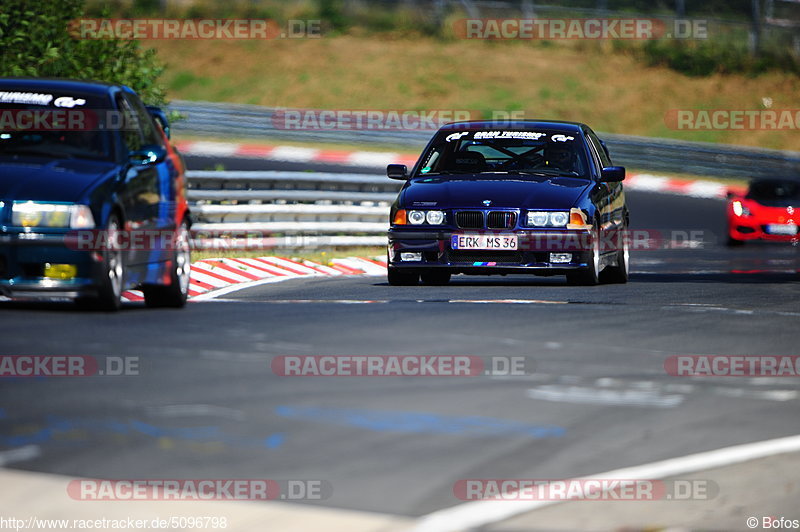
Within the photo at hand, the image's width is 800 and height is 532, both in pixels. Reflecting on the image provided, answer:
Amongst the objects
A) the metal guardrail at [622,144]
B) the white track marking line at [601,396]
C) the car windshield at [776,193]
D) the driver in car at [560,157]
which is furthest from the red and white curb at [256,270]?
the metal guardrail at [622,144]

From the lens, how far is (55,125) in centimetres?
1121

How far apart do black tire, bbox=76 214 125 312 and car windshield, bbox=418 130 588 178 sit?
5.20 m

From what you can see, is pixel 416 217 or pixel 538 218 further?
pixel 416 217

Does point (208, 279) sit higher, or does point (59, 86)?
point (59, 86)

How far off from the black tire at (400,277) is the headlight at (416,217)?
21.3 inches

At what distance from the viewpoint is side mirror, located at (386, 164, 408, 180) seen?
14938 mm

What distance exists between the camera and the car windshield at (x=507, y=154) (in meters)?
15.1

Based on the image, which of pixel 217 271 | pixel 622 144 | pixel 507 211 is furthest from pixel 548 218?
pixel 622 144

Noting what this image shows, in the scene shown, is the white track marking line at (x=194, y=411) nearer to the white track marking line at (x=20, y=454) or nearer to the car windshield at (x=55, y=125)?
the white track marking line at (x=20, y=454)

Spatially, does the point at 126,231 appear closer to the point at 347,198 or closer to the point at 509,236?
the point at 509,236

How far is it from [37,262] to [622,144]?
27.8 metres

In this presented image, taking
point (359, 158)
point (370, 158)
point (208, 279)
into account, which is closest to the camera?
point (208, 279)

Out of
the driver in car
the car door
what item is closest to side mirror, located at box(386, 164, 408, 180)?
the driver in car

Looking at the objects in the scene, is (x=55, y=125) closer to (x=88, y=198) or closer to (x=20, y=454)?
(x=88, y=198)
